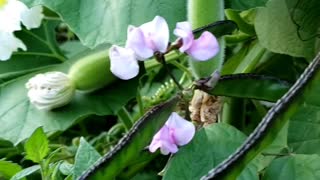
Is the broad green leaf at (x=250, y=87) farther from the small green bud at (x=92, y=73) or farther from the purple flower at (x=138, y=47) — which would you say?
the small green bud at (x=92, y=73)

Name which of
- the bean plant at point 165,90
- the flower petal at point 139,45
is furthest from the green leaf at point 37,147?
the flower petal at point 139,45

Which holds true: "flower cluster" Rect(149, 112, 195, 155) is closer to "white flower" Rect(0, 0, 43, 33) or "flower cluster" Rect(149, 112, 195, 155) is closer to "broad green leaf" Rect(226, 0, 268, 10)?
"broad green leaf" Rect(226, 0, 268, 10)

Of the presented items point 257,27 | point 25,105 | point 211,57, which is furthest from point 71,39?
point 211,57

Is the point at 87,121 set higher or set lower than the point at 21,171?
lower

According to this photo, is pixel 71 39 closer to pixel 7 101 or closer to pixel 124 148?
pixel 7 101

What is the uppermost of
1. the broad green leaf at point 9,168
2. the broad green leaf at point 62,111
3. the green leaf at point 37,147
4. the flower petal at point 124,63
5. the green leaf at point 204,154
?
the flower petal at point 124,63

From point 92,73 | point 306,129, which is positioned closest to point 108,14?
point 92,73

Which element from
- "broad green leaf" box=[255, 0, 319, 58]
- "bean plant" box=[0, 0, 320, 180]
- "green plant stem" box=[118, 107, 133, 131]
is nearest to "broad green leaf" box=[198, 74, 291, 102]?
"bean plant" box=[0, 0, 320, 180]

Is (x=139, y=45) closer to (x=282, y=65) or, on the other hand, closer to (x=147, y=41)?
(x=147, y=41)
